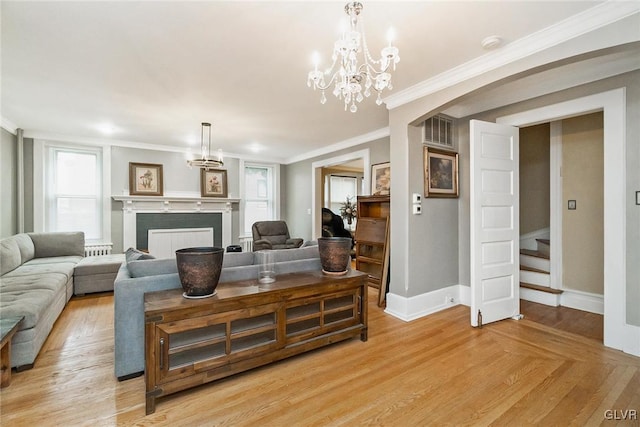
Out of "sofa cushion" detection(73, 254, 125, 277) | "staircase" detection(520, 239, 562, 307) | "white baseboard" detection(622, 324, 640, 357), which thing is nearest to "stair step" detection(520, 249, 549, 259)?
"staircase" detection(520, 239, 562, 307)

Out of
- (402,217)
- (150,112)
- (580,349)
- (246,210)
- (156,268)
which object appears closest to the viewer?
(156,268)

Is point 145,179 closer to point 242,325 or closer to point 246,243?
point 246,243

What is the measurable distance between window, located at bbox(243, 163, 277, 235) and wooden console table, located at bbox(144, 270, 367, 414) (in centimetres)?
459

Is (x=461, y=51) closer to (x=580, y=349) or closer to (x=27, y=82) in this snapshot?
(x=580, y=349)

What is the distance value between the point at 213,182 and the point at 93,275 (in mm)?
2890

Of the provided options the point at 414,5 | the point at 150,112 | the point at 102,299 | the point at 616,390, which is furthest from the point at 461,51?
the point at 102,299

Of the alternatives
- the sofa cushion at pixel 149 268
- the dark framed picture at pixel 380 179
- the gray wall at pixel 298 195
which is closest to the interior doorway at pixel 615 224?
the dark framed picture at pixel 380 179

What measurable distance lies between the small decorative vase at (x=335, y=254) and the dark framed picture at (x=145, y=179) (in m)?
4.51

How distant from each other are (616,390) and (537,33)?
249 centimetres

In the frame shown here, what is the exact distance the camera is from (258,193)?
276 inches

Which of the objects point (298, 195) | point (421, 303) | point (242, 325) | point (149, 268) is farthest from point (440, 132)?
point (298, 195)

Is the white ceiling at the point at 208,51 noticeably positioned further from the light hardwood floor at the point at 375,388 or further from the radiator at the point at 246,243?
the radiator at the point at 246,243

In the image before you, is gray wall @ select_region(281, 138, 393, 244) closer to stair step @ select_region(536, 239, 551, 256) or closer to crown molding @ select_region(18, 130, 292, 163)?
crown molding @ select_region(18, 130, 292, 163)

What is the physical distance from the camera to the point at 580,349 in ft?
8.05
